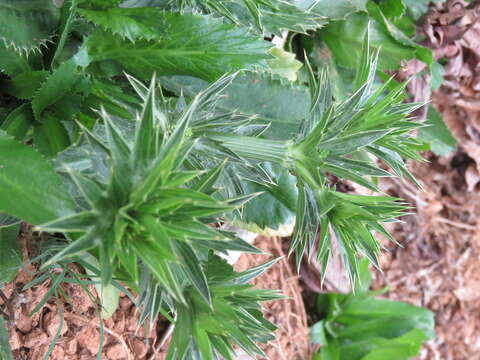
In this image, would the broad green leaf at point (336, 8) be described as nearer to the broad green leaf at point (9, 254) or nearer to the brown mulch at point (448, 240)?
the brown mulch at point (448, 240)

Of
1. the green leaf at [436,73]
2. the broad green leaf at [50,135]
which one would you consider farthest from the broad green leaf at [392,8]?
the broad green leaf at [50,135]

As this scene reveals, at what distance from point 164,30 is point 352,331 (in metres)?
1.27

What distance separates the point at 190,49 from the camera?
0.97 metres

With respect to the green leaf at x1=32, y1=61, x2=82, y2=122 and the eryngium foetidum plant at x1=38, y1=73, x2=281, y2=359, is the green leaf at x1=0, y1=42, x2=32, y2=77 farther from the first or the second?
the eryngium foetidum plant at x1=38, y1=73, x2=281, y2=359

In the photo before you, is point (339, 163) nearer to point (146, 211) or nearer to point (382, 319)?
point (146, 211)

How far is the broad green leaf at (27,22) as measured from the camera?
2.88 ft

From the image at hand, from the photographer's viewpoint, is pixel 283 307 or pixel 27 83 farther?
pixel 283 307

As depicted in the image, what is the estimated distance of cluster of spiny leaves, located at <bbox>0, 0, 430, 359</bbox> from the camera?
0.55m

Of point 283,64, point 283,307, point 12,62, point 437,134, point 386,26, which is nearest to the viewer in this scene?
point 12,62

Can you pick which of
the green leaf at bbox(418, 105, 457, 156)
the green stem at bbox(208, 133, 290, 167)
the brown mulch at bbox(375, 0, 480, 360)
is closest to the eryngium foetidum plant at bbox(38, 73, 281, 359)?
the green stem at bbox(208, 133, 290, 167)

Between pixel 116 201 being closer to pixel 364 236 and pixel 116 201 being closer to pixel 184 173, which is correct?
pixel 184 173

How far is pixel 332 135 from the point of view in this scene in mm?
792

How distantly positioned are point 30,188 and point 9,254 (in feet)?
0.68

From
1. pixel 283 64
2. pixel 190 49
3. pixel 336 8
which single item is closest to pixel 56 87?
pixel 190 49
